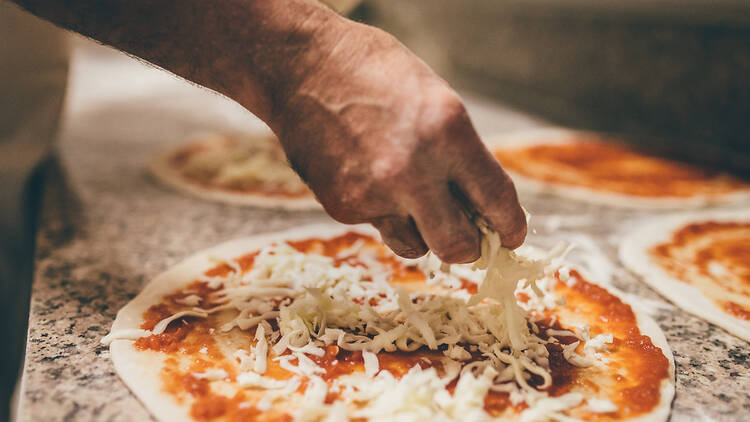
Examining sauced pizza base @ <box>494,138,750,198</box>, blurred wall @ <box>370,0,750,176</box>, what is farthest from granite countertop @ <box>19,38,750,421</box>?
blurred wall @ <box>370,0,750,176</box>

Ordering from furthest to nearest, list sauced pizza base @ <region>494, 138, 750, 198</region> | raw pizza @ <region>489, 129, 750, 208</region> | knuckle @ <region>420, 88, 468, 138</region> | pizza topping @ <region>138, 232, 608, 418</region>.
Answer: sauced pizza base @ <region>494, 138, 750, 198</region>, raw pizza @ <region>489, 129, 750, 208</region>, pizza topping @ <region>138, 232, 608, 418</region>, knuckle @ <region>420, 88, 468, 138</region>

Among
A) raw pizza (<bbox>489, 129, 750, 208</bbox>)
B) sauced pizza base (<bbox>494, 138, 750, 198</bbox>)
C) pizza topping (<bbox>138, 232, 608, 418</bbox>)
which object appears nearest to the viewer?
pizza topping (<bbox>138, 232, 608, 418</bbox>)

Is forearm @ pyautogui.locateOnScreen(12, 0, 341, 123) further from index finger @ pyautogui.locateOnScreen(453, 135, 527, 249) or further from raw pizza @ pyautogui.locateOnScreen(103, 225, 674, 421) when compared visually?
A: raw pizza @ pyautogui.locateOnScreen(103, 225, 674, 421)

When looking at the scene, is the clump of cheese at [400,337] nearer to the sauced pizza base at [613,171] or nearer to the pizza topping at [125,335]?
the pizza topping at [125,335]

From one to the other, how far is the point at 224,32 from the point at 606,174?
81.9 inches

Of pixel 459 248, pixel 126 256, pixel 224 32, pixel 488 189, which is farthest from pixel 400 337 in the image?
pixel 126 256

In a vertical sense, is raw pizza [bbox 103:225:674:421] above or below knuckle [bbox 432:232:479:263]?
below

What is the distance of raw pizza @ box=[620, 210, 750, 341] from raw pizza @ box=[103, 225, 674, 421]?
8.7 inches

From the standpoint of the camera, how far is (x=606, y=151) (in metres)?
3.05

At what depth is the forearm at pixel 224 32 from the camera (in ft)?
3.67

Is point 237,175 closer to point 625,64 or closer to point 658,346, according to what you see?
point 658,346

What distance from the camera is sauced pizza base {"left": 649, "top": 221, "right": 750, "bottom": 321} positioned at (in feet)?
5.17

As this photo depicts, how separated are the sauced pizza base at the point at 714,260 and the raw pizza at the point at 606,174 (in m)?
0.25

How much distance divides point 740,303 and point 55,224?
2.11 metres
